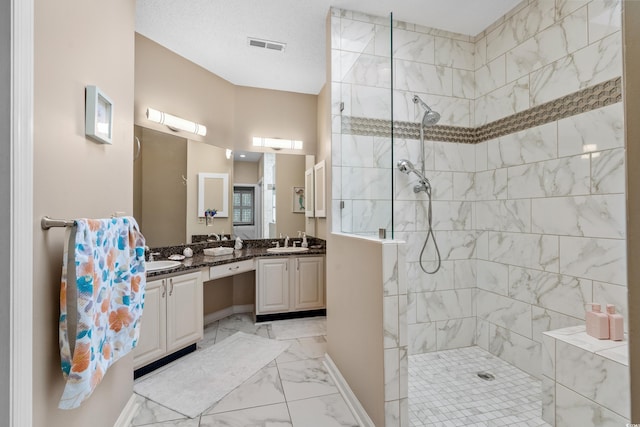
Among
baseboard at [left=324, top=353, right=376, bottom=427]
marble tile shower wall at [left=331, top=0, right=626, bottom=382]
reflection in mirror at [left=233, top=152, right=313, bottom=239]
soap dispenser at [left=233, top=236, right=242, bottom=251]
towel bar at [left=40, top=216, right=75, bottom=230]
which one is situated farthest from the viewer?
reflection in mirror at [left=233, top=152, right=313, bottom=239]

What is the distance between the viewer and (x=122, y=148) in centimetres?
163

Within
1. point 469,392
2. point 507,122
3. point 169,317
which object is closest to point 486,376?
point 469,392

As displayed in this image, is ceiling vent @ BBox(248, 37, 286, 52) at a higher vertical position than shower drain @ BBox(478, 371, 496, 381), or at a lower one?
higher

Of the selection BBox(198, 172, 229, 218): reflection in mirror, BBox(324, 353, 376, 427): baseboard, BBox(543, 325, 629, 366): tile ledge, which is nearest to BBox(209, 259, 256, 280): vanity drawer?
BBox(198, 172, 229, 218): reflection in mirror

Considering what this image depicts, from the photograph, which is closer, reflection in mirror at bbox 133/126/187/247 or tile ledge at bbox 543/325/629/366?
tile ledge at bbox 543/325/629/366

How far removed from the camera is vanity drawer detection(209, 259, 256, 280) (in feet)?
8.81

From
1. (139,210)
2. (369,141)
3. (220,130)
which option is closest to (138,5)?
(220,130)

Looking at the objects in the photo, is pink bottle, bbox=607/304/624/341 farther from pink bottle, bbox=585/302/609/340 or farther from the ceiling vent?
the ceiling vent

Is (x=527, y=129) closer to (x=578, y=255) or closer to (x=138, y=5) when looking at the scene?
(x=578, y=255)

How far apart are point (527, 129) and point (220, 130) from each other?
307 cm

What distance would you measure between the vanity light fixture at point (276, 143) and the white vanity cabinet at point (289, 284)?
1479 millimetres

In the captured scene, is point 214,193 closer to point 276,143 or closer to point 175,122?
point 175,122

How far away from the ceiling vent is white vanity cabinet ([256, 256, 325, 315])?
220 cm

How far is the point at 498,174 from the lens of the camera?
7.91 ft
